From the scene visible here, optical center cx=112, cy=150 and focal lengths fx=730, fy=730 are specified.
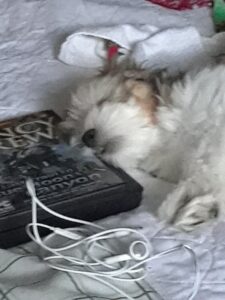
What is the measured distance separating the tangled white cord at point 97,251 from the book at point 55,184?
3 centimetres

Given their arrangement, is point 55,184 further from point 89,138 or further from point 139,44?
point 139,44

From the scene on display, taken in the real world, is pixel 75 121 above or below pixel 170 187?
above

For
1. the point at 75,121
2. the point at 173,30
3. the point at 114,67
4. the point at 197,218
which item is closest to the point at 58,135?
the point at 75,121

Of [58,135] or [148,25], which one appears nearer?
[58,135]

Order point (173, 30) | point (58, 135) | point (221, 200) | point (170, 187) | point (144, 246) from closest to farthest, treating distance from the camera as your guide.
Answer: point (144, 246) → point (221, 200) → point (170, 187) → point (58, 135) → point (173, 30)

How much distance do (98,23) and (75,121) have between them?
27.1 inches

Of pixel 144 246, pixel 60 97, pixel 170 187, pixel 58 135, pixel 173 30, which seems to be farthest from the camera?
pixel 173 30

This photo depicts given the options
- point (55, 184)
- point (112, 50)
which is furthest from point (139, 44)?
point (55, 184)

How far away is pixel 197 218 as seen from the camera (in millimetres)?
1373

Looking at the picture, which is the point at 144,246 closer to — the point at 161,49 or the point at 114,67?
the point at 114,67

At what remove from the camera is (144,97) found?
1574 mm

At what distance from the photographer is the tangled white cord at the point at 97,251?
121cm

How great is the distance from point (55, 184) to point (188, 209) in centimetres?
27

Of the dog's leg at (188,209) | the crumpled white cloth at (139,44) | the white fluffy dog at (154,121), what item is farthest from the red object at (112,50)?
the dog's leg at (188,209)
